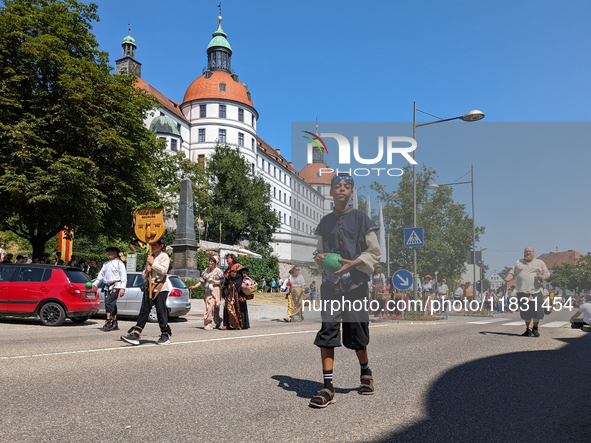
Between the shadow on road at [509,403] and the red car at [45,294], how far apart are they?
10015mm

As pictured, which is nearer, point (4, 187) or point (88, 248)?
point (4, 187)

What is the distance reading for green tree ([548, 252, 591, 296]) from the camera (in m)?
80.0

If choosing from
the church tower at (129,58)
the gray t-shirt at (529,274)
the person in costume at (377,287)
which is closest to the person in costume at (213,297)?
the person in costume at (377,287)

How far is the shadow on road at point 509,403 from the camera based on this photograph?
3711 millimetres

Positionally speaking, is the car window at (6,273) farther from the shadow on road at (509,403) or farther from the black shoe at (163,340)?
the shadow on road at (509,403)

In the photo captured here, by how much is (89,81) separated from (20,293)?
1189 centimetres

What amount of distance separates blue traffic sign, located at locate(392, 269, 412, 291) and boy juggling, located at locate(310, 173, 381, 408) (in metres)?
11.5

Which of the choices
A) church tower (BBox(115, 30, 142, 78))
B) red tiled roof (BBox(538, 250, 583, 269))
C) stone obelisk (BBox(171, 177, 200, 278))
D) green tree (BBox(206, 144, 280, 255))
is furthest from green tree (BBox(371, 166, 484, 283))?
church tower (BBox(115, 30, 142, 78))

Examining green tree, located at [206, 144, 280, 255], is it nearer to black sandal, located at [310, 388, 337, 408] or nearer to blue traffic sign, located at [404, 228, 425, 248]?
blue traffic sign, located at [404, 228, 425, 248]

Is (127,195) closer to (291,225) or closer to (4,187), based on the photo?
(4,187)

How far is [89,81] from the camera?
21.7m

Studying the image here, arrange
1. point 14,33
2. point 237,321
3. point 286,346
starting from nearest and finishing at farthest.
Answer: point 286,346 < point 237,321 < point 14,33

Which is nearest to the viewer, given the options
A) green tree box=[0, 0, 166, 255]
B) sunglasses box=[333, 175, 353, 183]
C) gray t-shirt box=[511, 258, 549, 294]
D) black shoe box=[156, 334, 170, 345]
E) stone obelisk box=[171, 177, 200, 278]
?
sunglasses box=[333, 175, 353, 183]

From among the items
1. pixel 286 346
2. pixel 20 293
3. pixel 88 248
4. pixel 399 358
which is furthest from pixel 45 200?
pixel 88 248
